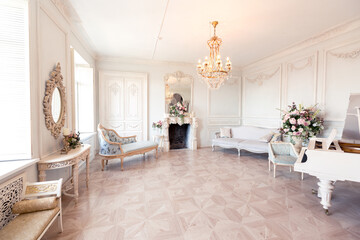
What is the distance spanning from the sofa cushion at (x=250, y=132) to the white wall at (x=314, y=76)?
0.37 metres

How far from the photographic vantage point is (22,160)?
6.11 feet

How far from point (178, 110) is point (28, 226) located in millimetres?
4786

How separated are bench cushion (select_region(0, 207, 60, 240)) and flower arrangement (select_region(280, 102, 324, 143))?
471 centimetres

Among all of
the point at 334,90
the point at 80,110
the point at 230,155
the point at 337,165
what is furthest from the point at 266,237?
the point at 80,110

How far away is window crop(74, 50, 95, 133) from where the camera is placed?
4.54 meters

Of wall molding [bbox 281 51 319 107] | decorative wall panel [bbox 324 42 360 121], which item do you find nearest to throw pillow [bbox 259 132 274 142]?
wall molding [bbox 281 51 319 107]

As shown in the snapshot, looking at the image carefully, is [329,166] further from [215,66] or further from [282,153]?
[215,66]

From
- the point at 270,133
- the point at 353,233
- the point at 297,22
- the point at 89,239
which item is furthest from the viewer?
the point at 270,133

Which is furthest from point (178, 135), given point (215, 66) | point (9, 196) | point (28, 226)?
point (28, 226)

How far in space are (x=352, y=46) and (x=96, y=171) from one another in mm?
6306

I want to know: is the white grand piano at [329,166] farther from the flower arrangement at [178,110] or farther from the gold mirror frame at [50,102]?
the flower arrangement at [178,110]

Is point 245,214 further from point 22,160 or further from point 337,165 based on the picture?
point 22,160

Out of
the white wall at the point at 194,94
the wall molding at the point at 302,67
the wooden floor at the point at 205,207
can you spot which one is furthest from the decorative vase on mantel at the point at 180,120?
the wall molding at the point at 302,67

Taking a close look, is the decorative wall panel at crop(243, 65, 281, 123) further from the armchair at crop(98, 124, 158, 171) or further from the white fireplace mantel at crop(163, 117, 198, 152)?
the armchair at crop(98, 124, 158, 171)
